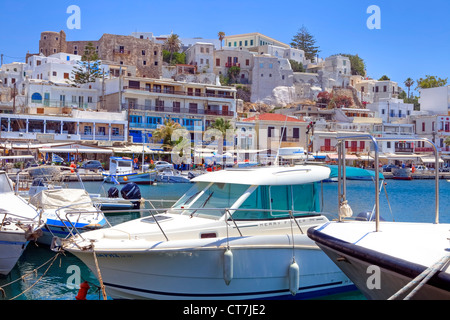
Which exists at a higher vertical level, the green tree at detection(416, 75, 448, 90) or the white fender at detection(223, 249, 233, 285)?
the green tree at detection(416, 75, 448, 90)

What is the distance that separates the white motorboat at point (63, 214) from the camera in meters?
15.7

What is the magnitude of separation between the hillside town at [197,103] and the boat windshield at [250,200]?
3190 centimetres

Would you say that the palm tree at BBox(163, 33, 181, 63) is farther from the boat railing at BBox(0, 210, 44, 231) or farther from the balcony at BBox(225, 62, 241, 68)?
the boat railing at BBox(0, 210, 44, 231)

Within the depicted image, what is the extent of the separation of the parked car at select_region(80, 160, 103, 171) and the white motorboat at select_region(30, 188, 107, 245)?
29.9 m

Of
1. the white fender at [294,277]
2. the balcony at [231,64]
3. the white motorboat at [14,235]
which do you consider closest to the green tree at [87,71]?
the balcony at [231,64]

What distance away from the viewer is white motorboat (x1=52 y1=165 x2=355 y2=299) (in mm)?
8914

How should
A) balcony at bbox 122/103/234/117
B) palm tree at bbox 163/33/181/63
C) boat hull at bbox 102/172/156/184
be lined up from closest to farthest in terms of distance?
1. boat hull at bbox 102/172/156/184
2. balcony at bbox 122/103/234/117
3. palm tree at bbox 163/33/181/63

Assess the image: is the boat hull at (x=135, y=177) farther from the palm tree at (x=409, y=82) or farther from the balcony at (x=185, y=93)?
the palm tree at (x=409, y=82)

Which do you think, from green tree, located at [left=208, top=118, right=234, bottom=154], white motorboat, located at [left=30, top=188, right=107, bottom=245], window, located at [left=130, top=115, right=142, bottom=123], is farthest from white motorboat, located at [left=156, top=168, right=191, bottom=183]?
white motorboat, located at [left=30, top=188, right=107, bottom=245]

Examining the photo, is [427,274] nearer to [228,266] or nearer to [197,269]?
[228,266]

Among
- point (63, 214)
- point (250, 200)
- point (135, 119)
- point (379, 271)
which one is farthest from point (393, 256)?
point (135, 119)

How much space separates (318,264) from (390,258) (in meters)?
4.08

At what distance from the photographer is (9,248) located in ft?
40.1
